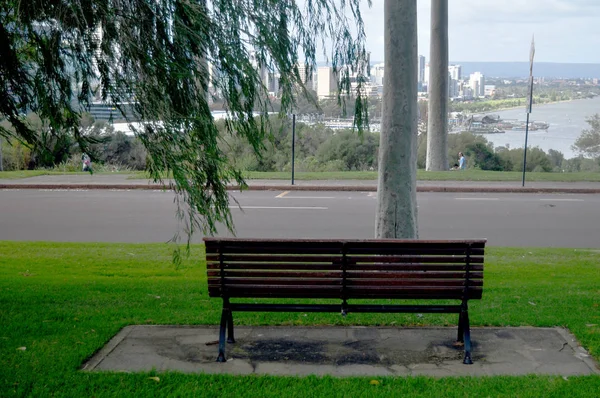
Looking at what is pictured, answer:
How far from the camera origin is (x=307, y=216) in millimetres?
16641

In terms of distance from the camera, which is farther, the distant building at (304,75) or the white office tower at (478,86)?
the white office tower at (478,86)

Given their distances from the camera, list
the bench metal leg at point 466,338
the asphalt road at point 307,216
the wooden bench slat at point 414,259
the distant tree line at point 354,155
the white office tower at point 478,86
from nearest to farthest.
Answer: the bench metal leg at point 466,338 → the wooden bench slat at point 414,259 → the asphalt road at point 307,216 → the distant tree line at point 354,155 → the white office tower at point 478,86

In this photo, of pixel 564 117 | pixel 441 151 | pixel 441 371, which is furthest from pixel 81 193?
pixel 564 117

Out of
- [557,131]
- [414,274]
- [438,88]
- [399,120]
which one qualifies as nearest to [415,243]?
[414,274]

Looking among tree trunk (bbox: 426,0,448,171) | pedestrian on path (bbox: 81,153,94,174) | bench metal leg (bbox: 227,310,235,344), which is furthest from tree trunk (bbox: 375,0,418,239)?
Result: tree trunk (bbox: 426,0,448,171)

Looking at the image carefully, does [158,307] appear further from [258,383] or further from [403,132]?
[403,132]

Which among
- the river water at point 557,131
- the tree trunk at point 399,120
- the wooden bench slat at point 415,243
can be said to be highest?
the tree trunk at point 399,120

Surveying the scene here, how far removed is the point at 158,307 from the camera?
7.11 m

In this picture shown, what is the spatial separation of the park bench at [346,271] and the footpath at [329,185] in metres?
16.3

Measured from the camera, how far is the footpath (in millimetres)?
22391

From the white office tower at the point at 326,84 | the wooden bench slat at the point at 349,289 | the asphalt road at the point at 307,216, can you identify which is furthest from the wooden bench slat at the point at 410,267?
the asphalt road at the point at 307,216

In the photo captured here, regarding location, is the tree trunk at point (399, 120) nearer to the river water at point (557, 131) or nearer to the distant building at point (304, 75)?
the distant building at point (304, 75)

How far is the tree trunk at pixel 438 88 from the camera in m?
29.1

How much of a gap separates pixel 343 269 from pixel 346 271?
3 cm
